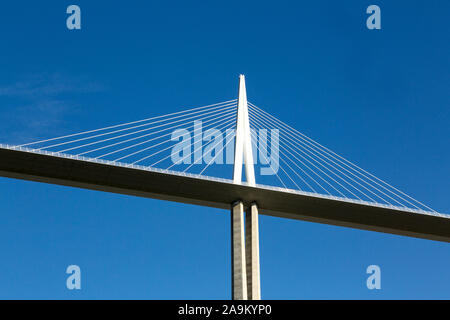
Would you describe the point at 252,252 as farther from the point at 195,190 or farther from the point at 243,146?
the point at 243,146

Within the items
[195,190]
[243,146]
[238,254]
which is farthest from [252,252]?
[243,146]

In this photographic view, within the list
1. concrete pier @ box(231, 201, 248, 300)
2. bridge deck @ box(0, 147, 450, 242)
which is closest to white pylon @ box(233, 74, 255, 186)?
bridge deck @ box(0, 147, 450, 242)

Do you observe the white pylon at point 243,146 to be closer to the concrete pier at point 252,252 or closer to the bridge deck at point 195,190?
the bridge deck at point 195,190
